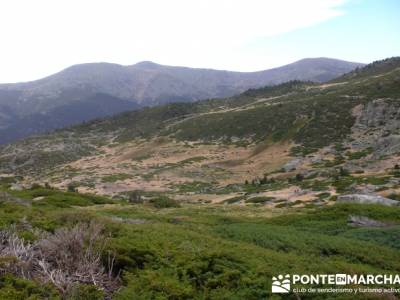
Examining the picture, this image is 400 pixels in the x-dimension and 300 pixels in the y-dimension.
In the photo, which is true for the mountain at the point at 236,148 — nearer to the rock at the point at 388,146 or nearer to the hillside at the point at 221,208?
the rock at the point at 388,146

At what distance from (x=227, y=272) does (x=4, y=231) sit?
23.0ft

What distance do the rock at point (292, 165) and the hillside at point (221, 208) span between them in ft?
0.57

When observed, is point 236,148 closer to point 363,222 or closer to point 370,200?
point 370,200

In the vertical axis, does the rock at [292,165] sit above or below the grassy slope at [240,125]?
below

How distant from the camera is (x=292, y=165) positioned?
57906 millimetres

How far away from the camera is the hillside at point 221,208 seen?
11039mm

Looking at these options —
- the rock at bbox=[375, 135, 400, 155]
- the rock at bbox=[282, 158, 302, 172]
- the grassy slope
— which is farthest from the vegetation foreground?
the grassy slope

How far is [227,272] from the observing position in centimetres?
1168

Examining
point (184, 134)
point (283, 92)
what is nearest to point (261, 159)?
point (184, 134)

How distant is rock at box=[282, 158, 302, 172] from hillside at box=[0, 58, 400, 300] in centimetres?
17
